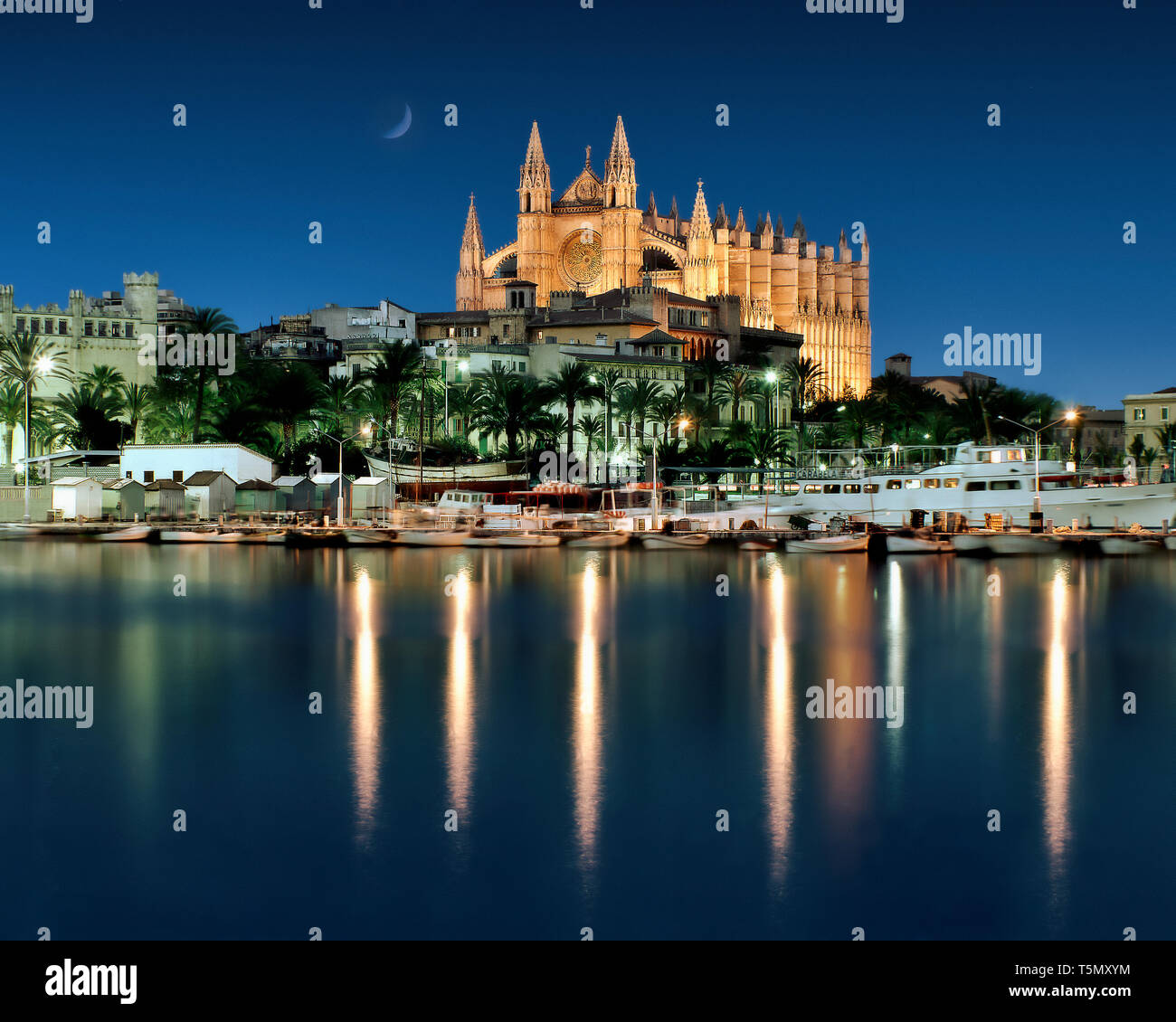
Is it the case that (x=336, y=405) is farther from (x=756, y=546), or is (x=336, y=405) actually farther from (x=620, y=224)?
(x=620, y=224)

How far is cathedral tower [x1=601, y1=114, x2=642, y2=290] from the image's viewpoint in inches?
6280

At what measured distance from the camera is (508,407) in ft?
315

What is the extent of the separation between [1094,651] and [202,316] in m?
66.1

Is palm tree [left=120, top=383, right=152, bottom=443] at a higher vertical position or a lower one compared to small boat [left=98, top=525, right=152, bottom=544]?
higher

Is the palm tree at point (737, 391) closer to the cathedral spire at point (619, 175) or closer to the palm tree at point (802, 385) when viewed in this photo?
the palm tree at point (802, 385)

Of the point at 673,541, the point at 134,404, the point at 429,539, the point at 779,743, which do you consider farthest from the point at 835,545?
the point at 134,404

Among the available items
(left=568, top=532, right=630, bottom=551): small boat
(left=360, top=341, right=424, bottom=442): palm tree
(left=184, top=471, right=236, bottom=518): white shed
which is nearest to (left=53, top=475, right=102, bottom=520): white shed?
(left=184, top=471, right=236, bottom=518): white shed

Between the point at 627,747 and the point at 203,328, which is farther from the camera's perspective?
the point at 203,328

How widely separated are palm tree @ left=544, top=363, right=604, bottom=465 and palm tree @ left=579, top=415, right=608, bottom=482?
1878mm

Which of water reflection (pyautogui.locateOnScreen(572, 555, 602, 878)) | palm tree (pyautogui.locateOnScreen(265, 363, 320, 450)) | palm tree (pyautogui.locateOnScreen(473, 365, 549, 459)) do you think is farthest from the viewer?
palm tree (pyautogui.locateOnScreen(473, 365, 549, 459))

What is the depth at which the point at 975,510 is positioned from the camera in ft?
239

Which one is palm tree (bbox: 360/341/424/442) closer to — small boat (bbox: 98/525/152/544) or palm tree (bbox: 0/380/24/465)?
small boat (bbox: 98/525/152/544)

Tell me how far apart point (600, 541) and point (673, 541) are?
4030 millimetres
